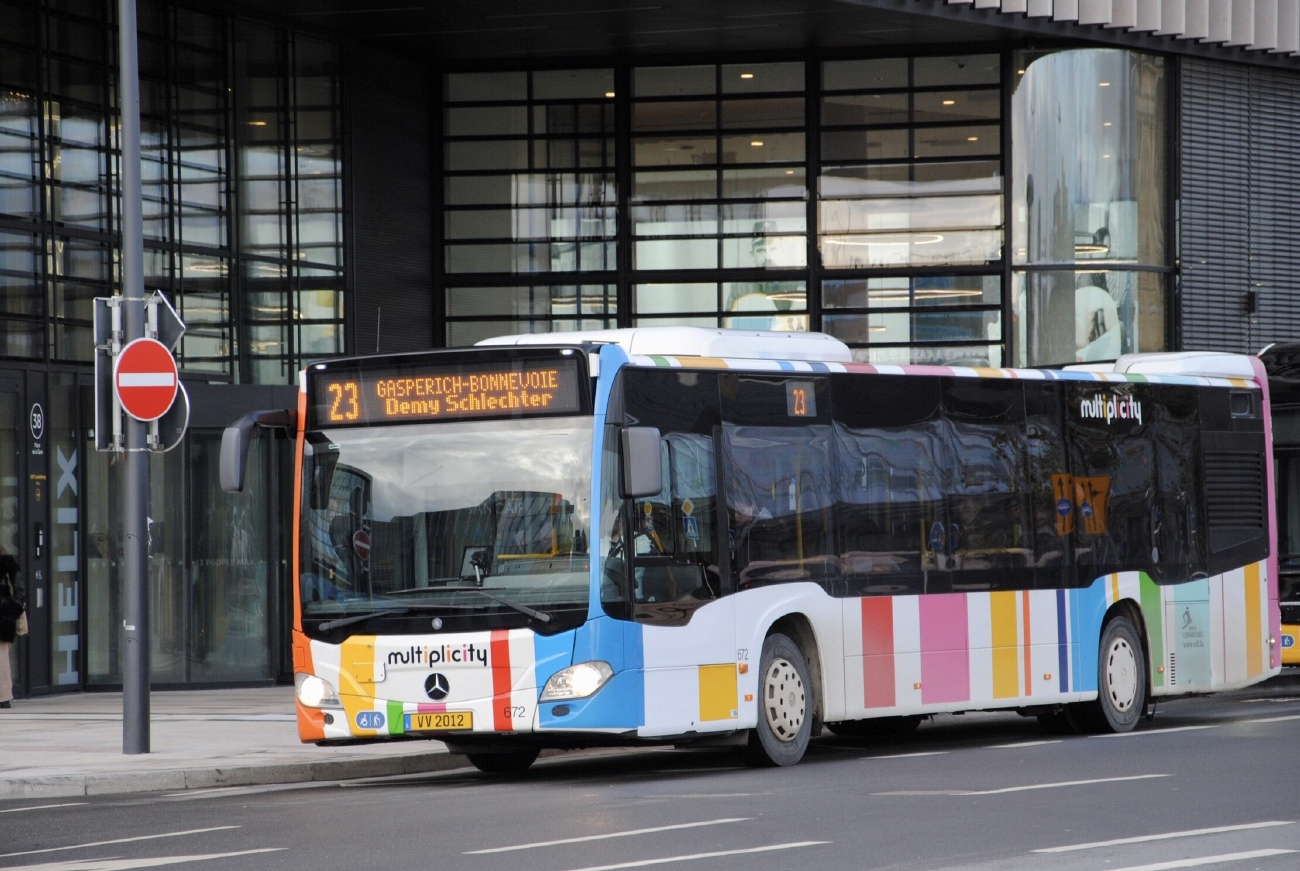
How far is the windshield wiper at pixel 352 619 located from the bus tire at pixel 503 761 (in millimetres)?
1807

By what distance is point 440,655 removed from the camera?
12.8m

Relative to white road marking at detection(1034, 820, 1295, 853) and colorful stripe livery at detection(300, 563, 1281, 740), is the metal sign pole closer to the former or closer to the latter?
colorful stripe livery at detection(300, 563, 1281, 740)

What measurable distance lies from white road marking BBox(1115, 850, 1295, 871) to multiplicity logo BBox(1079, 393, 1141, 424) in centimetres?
832

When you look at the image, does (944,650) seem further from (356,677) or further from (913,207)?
(913,207)

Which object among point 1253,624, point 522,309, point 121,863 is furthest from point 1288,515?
point 121,863

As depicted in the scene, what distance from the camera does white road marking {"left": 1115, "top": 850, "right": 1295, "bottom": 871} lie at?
841 cm

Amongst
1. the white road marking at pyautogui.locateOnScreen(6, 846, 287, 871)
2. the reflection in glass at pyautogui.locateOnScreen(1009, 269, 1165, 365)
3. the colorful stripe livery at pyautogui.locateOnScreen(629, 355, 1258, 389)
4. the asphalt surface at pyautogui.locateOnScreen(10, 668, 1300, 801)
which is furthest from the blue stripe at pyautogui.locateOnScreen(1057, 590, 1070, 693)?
the reflection in glass at pyautogui.locateOnScreen(1009, 269, 1165, 365)

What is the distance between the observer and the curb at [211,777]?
13.3 metres

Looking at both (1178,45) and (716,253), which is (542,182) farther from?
(1178,45)

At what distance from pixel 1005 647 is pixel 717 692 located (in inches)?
134

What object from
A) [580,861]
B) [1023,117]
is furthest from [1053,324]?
[580,861]

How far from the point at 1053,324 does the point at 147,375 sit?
14161 millimetres

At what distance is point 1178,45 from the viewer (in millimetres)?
26922

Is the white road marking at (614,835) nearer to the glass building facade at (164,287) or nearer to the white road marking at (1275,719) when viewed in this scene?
the white road marking at (1275,719)
